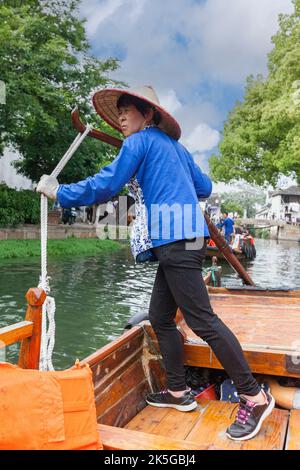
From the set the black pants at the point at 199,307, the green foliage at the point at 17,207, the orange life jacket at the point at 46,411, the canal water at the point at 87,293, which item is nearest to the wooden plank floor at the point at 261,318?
the black pants at the point at 199,307

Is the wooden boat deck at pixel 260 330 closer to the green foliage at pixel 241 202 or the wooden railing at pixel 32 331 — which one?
the wooden railing at pixel 32 331

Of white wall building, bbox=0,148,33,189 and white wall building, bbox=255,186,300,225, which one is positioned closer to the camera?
white wall building, bbox=0,148,33,189

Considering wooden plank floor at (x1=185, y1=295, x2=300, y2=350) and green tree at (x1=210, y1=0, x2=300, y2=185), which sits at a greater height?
A: green tree at (x1=210, y1=0, x2=300, y2=185)

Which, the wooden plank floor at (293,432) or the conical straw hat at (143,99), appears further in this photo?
the conical straw hat at (143,99)

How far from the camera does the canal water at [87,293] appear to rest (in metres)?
6.48

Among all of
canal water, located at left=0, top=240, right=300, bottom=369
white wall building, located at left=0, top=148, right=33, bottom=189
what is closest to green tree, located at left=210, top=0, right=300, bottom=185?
canal water, located at left=0, top=240, right=300, bottom=369

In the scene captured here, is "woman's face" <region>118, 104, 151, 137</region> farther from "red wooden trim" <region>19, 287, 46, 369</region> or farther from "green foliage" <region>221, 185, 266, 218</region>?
"green foliage" <region>221, 185, 266, 218</region>

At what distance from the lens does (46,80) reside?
15.4 m

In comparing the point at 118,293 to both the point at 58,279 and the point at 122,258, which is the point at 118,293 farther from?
the point at 122,258

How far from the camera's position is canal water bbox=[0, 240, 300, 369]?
21.3 feet

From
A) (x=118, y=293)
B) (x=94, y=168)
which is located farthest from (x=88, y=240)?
(x=118, y=293)

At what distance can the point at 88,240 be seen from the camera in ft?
64.8

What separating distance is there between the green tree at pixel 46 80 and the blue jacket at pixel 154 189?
469 inches

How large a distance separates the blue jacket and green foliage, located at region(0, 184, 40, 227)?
1461cm
